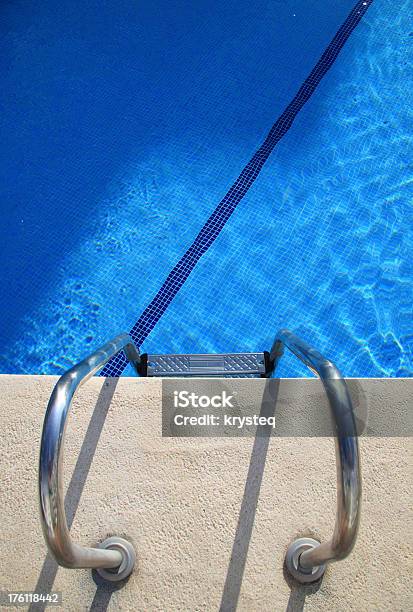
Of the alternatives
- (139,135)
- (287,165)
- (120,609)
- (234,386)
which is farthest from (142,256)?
(120,609)

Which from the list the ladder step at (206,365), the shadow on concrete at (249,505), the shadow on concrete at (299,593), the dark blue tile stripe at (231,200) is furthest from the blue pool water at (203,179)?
the shadow on concrete at (299,593)

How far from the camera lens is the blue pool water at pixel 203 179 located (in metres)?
3.30

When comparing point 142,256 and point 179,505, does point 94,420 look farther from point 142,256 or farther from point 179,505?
point 142,256

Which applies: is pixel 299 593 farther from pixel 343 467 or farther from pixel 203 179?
pixel 203 179

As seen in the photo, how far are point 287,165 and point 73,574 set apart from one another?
322 centimetres

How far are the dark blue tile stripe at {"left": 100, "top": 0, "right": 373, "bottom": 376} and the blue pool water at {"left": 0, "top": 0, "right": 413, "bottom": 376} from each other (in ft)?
0.15

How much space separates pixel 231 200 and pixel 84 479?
2.52m

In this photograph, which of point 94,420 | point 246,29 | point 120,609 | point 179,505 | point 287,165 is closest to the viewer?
point 120,609

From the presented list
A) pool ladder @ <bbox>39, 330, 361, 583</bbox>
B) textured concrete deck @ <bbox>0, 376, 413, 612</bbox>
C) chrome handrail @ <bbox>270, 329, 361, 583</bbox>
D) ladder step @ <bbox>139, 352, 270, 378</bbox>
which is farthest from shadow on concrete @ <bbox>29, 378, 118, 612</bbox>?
chrome handrail @ <bbox>270, 329, 361, 583</bbox>

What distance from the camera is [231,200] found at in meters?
3.67

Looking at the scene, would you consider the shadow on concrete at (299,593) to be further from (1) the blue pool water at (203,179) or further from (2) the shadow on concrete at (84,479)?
(1) the blue pool water at (203,179)

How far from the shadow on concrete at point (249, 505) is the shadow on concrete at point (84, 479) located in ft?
1.32

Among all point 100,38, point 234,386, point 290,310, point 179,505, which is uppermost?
point 100,38

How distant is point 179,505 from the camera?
5.63 ft
